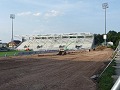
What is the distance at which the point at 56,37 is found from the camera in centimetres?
14588

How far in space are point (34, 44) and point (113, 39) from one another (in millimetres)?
38551

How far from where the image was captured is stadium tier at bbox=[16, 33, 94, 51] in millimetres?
133500

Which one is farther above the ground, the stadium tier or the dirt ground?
the stadium tier

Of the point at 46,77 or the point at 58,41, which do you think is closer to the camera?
the point at 46,77

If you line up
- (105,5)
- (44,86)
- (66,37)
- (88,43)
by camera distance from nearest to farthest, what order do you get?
(44,86) → (105,5) → (88,43) → (66,37)

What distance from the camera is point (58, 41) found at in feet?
460

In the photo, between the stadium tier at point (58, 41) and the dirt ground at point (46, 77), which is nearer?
the dirt ground at point (46, 77)

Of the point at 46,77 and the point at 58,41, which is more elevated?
the point at 58,41

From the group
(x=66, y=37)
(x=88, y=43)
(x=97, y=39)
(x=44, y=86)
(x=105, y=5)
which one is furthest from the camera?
(x=97, y=39)

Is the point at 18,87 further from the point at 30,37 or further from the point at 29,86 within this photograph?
the point at 30,37

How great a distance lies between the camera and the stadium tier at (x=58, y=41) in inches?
5256

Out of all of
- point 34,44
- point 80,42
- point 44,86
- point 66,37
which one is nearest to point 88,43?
point 80,42

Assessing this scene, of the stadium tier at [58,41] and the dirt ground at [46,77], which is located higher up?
the stadium tier at [58,41]

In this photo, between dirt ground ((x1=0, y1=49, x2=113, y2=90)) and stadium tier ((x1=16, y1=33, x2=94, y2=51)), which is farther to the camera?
stadium tier ((x1=16, y1=33, x2=94, y2=51))
